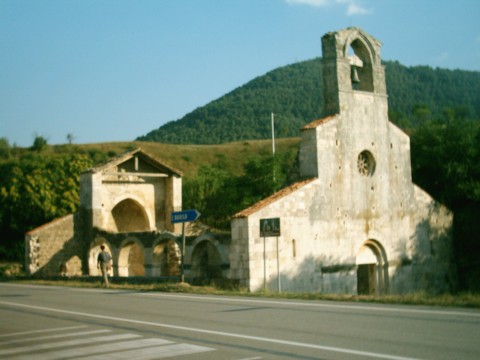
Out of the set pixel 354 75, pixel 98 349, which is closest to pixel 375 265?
pixel 354 75

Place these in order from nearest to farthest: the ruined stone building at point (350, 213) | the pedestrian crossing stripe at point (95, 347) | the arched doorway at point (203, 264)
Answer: the pedestrian crossing stripe at point (95, 347), the ruined stone building at point (350, 213), the arched doorway at point (203, 264)

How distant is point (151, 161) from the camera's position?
3628 centimetres

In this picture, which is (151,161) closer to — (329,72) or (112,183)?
(112,183)

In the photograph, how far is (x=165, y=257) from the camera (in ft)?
99.7

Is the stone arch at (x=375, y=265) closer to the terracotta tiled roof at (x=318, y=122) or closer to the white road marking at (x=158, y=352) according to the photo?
the terracotta tiled roof at (x=318, y=122)

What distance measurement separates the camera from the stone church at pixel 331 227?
23.7 m

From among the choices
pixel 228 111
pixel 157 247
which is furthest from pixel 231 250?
pixel 228 111

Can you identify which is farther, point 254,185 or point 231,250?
point 254,185

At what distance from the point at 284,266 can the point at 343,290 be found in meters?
3.72

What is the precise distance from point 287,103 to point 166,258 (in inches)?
4715

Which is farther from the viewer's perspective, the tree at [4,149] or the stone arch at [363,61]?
the tree at [4,149]

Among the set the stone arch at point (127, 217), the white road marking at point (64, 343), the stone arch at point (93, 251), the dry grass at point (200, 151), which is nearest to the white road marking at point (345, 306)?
the white road marking at point (64, 343)

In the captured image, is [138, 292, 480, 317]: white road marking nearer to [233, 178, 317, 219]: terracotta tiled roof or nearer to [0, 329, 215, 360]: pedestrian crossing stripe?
[0, 329, 215, 360]: pedestrian crossing stripe

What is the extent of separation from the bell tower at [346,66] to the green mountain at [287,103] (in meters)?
94.2
